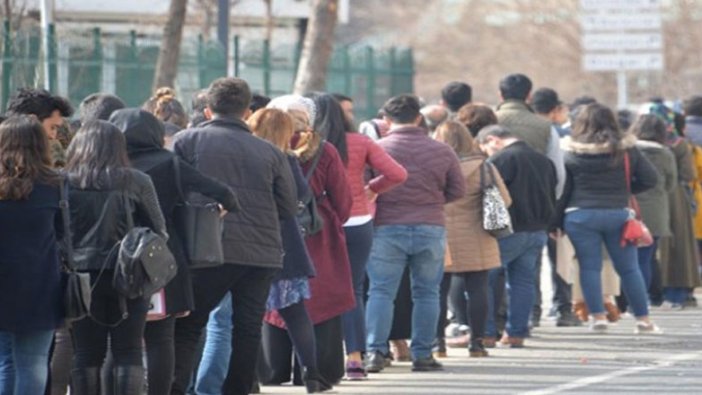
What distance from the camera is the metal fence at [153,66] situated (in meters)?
20.0

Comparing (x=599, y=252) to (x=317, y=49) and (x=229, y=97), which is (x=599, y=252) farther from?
(x=317, y=49)

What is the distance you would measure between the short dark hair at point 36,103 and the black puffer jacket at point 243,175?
2.55 ft

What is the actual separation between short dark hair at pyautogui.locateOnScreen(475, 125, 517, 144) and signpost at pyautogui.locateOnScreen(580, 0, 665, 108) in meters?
16.5

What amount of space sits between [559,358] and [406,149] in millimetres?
2053

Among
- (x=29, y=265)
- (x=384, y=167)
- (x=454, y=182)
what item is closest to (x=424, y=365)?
(x=454, y=182)

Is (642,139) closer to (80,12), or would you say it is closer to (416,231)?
(416,231)

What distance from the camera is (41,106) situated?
10.4 m

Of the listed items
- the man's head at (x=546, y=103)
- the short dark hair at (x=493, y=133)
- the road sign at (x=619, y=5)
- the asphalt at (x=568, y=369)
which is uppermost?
the road sign at (x=619, y=5)

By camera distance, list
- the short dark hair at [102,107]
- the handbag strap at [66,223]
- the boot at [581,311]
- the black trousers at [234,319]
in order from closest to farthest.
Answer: the handbag strap at [66,223] → the black trousers at [234,319] → the short dark hair at [102,107] → the boot at [581,311]

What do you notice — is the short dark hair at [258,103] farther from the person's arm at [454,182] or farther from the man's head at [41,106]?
the man's head at [41,106]

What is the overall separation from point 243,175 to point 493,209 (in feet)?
12.1

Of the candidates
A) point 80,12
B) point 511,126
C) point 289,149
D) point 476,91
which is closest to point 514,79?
point 511,126

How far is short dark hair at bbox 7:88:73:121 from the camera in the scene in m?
10.3

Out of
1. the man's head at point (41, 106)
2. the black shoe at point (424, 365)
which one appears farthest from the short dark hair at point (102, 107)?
the black shoe at point (424, 365)
